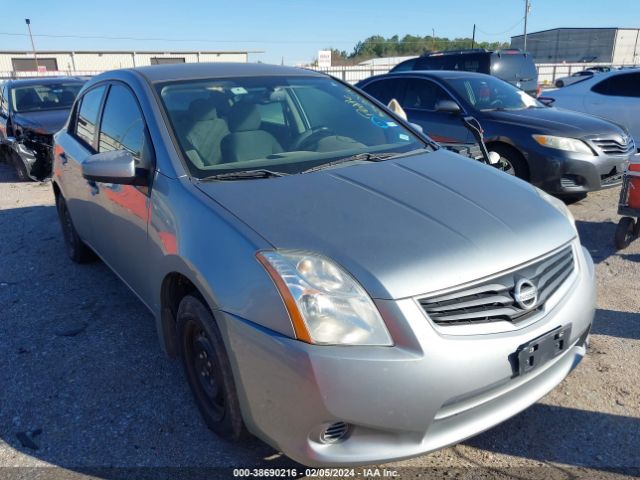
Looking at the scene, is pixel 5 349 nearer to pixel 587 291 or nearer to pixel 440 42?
pixel 587 291

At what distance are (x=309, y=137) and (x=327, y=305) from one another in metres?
1.59

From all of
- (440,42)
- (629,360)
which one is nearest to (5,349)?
(629,360)

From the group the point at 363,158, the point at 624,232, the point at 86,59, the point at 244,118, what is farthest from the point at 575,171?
the point at 86,59

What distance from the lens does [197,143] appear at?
278 cm

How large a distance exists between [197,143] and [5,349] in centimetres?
195

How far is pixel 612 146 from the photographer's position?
5.87 metres

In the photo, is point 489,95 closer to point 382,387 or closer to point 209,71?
point 209,71

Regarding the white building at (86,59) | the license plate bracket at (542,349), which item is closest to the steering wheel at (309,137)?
the license plate bracket at (542,349)

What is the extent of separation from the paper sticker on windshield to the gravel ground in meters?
1.87

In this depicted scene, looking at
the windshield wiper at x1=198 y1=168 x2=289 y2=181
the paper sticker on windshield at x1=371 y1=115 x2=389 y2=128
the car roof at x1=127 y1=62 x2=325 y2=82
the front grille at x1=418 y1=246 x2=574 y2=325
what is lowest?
the front grille at x1=418 y1=246 x2=574 y2=325

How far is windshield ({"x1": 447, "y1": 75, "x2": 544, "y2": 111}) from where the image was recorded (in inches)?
262

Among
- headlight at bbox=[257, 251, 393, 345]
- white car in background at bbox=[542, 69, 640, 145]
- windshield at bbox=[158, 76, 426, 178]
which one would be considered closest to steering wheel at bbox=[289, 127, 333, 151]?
windshield at bbox=[158, 76, 426, 178]

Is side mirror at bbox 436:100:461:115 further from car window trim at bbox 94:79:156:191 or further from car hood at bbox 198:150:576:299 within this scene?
car window trim at bbox 94:79:156:191

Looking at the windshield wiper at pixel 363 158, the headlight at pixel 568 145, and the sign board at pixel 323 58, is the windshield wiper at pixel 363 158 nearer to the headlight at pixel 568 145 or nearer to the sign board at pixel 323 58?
the headlight at pixel 568 145
